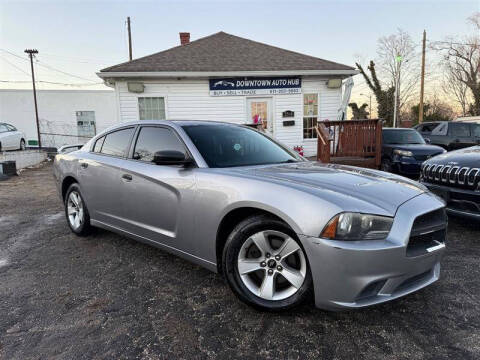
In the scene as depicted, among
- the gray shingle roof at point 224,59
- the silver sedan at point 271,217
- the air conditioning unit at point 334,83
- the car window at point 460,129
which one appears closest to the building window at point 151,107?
the gray shingle roof at point 224,59

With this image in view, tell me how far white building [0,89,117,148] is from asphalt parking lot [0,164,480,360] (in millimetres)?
20094

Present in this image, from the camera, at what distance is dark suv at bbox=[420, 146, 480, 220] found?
147 inches

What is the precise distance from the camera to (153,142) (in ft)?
10.9

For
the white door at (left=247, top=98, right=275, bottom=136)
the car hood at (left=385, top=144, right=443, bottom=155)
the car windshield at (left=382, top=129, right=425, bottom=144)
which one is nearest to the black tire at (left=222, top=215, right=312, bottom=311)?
the car hood at (left=385, top=144, right=443, bottom=155)

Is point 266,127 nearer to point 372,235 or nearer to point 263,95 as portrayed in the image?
point 263,95

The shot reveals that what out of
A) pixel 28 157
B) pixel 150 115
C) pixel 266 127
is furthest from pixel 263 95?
pixel 28 157

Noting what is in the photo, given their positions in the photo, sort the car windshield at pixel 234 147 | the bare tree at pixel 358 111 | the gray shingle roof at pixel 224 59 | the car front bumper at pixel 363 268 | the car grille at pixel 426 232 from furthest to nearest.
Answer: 1. the bare tree at pixel 358 111
2. the gray shingle roof at pixel 224 59
3. the car windshield at pixel 234 147
4. the car grille at pixel 426 232
5. the car front bumper at pixel 363 268

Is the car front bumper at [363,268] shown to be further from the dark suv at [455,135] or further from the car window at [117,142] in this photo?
the dark suv at [455,135]

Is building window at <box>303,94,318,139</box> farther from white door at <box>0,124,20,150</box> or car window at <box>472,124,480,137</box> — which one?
white door at <box>0,124,20,150</box>

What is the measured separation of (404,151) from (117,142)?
668cm

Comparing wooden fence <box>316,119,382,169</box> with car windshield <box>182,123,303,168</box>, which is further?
wooden fence <box>316,119,382,169</box>

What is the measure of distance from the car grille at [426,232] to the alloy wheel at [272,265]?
2.33ft

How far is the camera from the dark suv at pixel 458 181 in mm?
3725

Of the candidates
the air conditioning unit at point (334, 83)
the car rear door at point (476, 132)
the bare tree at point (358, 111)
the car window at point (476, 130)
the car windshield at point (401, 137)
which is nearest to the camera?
the car windshield at point (401, 137)
